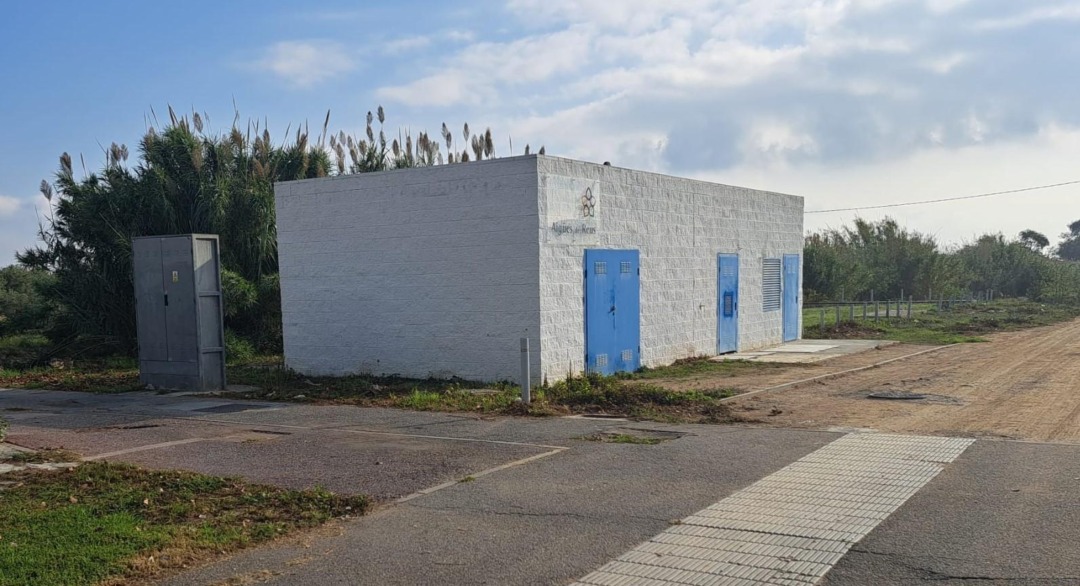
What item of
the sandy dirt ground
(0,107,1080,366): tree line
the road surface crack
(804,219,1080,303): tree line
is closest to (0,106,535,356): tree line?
(0,107,1080,366): tree line

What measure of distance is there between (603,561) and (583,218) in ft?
34.6

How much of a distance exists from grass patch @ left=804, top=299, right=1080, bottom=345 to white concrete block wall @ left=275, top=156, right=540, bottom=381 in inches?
561

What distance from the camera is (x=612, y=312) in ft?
54.5

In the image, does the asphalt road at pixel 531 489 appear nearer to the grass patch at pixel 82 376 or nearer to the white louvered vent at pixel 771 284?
the grass patch at pixel 82 376

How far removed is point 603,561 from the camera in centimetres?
584

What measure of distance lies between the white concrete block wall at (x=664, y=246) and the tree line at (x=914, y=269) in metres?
23.9

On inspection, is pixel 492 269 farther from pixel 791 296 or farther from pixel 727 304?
pixel 791 296

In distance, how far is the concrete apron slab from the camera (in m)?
19.8

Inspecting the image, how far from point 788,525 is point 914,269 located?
1882 inches

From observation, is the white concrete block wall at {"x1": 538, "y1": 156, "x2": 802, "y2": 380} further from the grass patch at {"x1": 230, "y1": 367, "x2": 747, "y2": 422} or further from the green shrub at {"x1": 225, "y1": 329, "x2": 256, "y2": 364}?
the green shrub at {"x1": 225, "y1": 329, "x2": 256, "y2": 364}

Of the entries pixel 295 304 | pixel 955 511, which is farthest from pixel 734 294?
pixel 955 511

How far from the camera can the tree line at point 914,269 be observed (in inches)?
1837

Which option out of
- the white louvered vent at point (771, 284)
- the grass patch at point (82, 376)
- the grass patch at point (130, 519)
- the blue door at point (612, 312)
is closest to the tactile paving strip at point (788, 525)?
the grass patch at point (130, 519)

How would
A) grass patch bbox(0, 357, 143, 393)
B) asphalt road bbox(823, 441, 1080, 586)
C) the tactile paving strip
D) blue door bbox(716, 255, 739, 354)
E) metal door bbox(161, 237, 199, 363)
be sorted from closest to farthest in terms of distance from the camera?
asphalt road bbox(823, 441, 1080, 586) → the tactile paving strip → metal door bbox(161, 237, 199, 363) → grass patch bbox(0, 357, 143, 393) → blue door bbox(716, 255, 739, 354)
